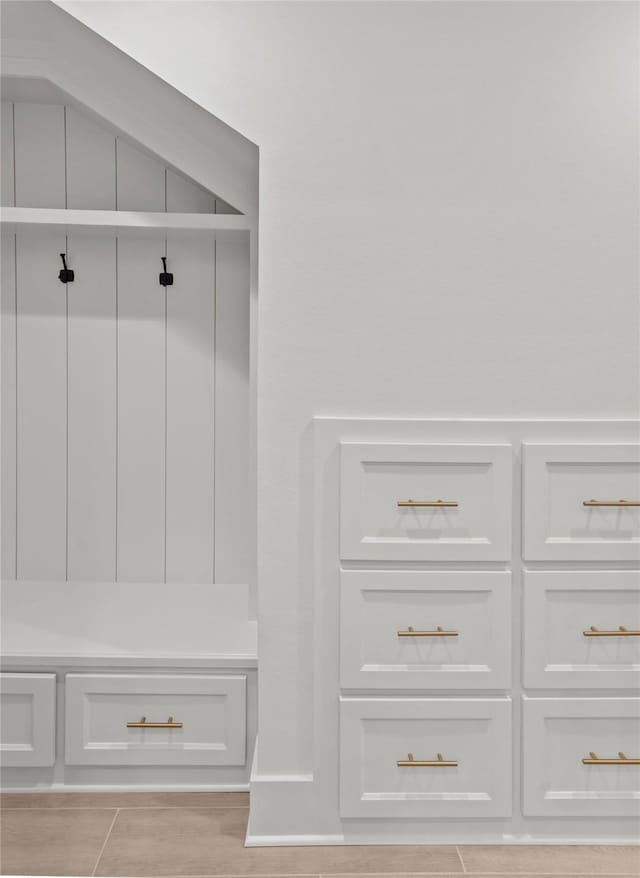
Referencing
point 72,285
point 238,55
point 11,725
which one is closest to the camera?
point 238,55

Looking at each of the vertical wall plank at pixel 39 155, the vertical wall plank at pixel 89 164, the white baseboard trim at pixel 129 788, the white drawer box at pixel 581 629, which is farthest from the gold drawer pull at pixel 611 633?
the vertical wall plank at pixel 39 155

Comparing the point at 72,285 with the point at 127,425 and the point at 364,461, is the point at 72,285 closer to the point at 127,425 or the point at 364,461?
the point at 127,425

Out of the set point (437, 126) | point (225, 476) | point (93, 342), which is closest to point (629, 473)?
point (437, 126)

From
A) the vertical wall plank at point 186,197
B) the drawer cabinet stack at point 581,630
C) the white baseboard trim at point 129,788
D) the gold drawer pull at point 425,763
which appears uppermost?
the vertical wall plank at point 186,197

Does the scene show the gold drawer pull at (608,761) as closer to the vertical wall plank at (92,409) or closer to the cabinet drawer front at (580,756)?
the cabinet drawer front at (580,756)

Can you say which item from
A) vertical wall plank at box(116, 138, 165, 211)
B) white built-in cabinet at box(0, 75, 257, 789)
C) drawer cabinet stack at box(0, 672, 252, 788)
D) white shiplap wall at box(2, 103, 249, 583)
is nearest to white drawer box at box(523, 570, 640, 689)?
drawer cabinet stack at box(0, 672, 252, 788)

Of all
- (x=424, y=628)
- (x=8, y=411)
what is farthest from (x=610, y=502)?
(x=8, y=411)

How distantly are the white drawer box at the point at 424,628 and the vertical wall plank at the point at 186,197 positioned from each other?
128 centimetres

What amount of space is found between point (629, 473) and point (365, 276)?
79cm

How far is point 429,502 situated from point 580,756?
719 millimetres

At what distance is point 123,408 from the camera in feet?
7.47

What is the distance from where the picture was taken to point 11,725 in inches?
72.2

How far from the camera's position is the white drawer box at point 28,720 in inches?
71.7

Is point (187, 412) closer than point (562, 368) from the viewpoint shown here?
No
